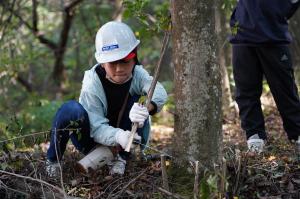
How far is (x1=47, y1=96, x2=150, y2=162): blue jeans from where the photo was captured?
11.3 feet

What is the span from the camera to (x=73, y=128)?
343 cm

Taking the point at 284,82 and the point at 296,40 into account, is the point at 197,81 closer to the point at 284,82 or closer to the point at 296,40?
the point at 284,82

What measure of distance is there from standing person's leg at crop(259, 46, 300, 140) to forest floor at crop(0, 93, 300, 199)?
0.57 metres

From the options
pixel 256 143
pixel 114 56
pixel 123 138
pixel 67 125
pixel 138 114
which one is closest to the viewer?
pixel 138 114

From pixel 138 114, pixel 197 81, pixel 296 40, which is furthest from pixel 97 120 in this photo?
pixel 296 40

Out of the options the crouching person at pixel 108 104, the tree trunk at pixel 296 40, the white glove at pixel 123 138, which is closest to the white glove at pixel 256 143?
the crouching person at pixel 108 104

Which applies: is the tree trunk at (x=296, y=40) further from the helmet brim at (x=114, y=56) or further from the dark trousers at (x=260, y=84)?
the helmet brim at (x=114, y=56)

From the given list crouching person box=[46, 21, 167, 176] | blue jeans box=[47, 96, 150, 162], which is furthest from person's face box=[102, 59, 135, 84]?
blue jeans box=[47, 96, 150, 162]

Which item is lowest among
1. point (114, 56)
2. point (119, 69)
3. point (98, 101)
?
point (98, 101)

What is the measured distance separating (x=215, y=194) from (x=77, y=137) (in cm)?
141

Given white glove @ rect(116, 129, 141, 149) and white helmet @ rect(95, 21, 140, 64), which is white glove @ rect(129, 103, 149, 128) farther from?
white helmet @ rect(95, 21, 140, 64)

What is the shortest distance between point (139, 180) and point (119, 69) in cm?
78

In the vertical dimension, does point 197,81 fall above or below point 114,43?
below

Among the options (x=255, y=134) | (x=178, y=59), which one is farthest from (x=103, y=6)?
(x=178, y=59)
